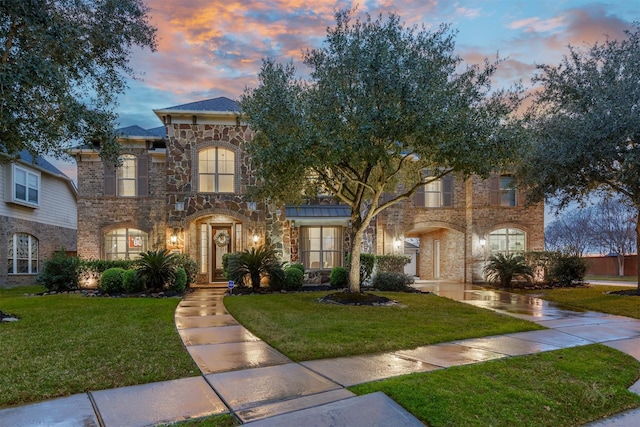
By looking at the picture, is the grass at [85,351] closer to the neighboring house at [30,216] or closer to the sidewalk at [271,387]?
the sidewalk at [271,387]

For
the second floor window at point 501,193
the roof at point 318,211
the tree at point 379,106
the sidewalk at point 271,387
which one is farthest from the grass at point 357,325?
the second floor window at point 501,193

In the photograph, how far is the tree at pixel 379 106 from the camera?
8.61m

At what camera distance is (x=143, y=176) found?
1688 cm

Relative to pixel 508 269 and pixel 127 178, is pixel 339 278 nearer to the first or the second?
pixel 508 269

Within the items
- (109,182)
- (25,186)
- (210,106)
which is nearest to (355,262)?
(210,106)

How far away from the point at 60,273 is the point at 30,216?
759 centimetres

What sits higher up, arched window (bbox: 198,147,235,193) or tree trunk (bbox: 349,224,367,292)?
arched window (bbox: 198,147,235,193)

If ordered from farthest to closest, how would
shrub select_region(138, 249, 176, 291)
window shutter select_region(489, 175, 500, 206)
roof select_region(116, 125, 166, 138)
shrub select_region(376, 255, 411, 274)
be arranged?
window shutter select_region(489, 175, 500, 206) → roof select_region(116, 125, 166, 138) → shrub select_region(376, 255, 411, 274) → shrub select_region(138, 249, 176, 291)

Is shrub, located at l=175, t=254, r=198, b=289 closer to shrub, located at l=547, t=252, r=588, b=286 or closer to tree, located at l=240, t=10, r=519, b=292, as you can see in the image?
tree, located at l=240, t=10, r=519, b=292

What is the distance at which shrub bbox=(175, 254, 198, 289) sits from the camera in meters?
14.2

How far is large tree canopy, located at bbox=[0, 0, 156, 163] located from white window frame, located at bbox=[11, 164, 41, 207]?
34.2 ft

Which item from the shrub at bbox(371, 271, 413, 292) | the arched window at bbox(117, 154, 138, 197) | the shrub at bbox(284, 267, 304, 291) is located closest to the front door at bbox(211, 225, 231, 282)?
the shrub at bbox(284, 267, 304, 291)

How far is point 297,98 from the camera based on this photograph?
997 centimetres

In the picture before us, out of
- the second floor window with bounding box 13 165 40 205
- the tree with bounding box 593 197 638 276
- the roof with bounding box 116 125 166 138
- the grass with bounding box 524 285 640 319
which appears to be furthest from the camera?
the tree with bounding box 593 197 638 276
